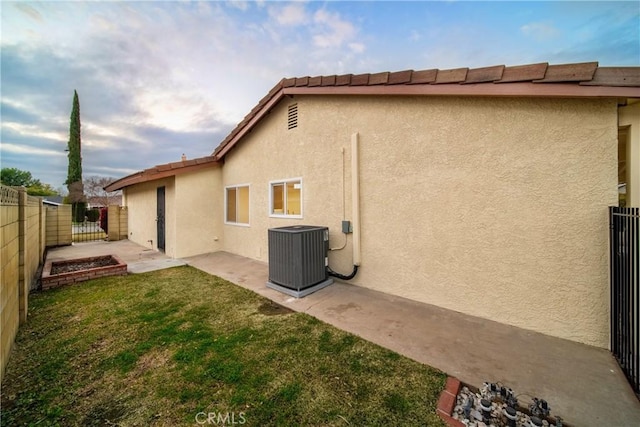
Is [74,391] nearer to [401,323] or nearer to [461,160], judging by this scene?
[401,323]

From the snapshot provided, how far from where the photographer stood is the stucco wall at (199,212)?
8.28 metres

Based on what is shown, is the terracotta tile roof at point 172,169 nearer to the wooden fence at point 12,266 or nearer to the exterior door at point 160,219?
the exterior door at point 160,219

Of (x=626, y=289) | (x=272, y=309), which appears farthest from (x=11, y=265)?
(x=626, y=289)

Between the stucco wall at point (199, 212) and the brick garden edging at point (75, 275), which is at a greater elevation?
the stucco wall at point (199, 212)

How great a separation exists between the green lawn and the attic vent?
5.06 metres

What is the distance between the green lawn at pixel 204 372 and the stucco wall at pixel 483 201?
2069 millimetres

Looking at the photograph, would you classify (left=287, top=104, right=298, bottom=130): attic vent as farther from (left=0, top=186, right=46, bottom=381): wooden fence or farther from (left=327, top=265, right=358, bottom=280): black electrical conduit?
(left=0, top=186, right=46, bottom=381): wooden fence

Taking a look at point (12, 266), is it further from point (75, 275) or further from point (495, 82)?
point (495, 82)

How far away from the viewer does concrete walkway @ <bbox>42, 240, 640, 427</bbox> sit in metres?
2.24

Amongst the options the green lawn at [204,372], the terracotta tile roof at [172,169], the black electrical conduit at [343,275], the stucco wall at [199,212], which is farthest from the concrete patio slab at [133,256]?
the black electrical conduit at [343,275]

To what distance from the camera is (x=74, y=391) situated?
243cm

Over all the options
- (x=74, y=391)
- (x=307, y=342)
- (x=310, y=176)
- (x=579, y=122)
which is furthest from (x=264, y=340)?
(x=579, y=122)

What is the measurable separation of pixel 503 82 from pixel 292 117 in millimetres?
5006

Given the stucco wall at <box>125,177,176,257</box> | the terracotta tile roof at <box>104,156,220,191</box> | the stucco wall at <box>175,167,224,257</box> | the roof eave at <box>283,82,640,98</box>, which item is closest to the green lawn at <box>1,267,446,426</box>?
the roof eave at <box>283,82,640,98</box>
